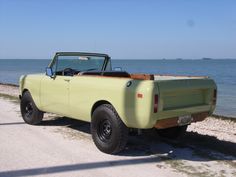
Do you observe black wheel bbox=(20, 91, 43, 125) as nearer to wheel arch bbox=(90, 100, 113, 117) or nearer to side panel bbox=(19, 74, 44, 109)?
side panel bbox=(19, 74, 44, 109)

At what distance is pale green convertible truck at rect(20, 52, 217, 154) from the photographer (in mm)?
5734

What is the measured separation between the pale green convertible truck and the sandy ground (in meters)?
0.38

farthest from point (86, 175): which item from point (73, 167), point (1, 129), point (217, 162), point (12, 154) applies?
point (1, 129)

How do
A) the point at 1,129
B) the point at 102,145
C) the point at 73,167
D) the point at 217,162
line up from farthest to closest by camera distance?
1. the point at 1,129
2. the point at 102,145
3. the point at 217,162
4. the point at 73,167

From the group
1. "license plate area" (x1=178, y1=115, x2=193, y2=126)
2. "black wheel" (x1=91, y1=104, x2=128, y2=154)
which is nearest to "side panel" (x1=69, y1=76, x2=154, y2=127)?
"black wheel" (x1=91, y1=104, x2=128, y2=154)

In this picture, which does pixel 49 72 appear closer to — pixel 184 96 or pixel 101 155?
pixel 101 155

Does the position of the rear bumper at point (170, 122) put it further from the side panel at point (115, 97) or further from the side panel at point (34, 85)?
the side panel at point (34, 85)

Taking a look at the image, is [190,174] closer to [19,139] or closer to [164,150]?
[164,150]

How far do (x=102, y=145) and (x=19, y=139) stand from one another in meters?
1.74

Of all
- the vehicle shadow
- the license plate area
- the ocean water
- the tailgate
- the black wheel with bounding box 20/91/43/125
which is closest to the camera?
the tailgate

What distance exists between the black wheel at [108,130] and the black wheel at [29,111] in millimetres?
2310

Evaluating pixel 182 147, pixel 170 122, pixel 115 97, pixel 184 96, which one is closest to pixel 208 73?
pixel 182 147

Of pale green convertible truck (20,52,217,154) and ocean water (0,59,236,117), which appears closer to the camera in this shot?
pale green convertible truck (20,52,217,154)

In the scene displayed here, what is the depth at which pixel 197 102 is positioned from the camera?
6.60m
